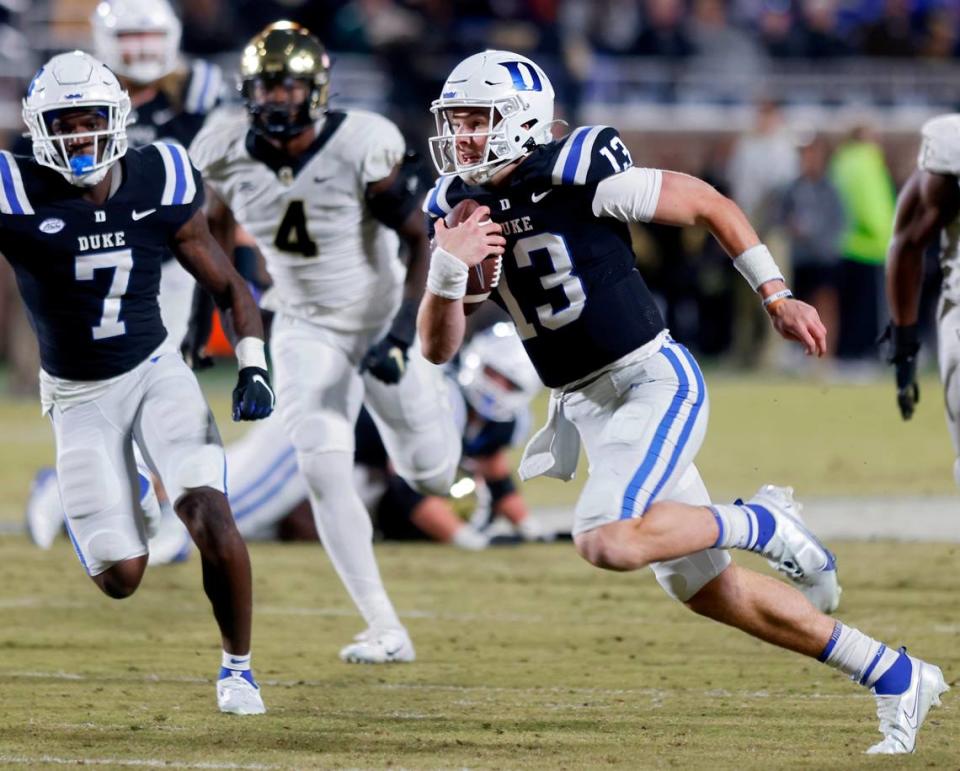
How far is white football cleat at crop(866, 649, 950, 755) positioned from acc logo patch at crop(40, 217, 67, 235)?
2.36m

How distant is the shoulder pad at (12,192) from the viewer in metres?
4.90

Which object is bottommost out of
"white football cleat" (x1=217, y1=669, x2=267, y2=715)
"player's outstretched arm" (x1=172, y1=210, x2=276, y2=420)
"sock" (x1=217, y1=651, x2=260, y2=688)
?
"white football cleat" (x1=217, y1=669, x2=267, y2=715)

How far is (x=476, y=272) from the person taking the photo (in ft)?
15.0

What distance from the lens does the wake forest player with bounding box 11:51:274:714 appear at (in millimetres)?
4867

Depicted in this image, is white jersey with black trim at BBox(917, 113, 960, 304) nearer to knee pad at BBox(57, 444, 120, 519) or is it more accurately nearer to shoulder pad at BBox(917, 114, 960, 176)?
shoulder pad at BBox(917, 114, 960, 176)

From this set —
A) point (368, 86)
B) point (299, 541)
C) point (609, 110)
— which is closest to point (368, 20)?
point (368, 86)

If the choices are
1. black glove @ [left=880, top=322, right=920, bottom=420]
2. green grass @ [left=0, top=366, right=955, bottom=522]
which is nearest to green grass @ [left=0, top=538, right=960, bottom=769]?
black glove @ [left=880, top=322, right=920, bottom=420]

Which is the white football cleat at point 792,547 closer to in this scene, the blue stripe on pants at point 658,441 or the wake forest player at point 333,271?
the blue stripe on pants at point 658,441

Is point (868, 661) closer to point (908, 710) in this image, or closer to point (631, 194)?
point (908, 710)

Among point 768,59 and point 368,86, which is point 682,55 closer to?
point 768,59

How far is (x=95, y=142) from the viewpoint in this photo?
491 centimetres

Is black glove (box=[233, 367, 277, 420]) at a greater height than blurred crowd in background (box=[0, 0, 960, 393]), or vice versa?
black glove (box=[233, 367, 277, 420])

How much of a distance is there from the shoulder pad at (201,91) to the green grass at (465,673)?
1.78 m

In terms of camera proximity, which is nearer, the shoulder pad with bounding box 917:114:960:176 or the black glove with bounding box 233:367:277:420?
the black glove with bounding box 233:367:277:420
